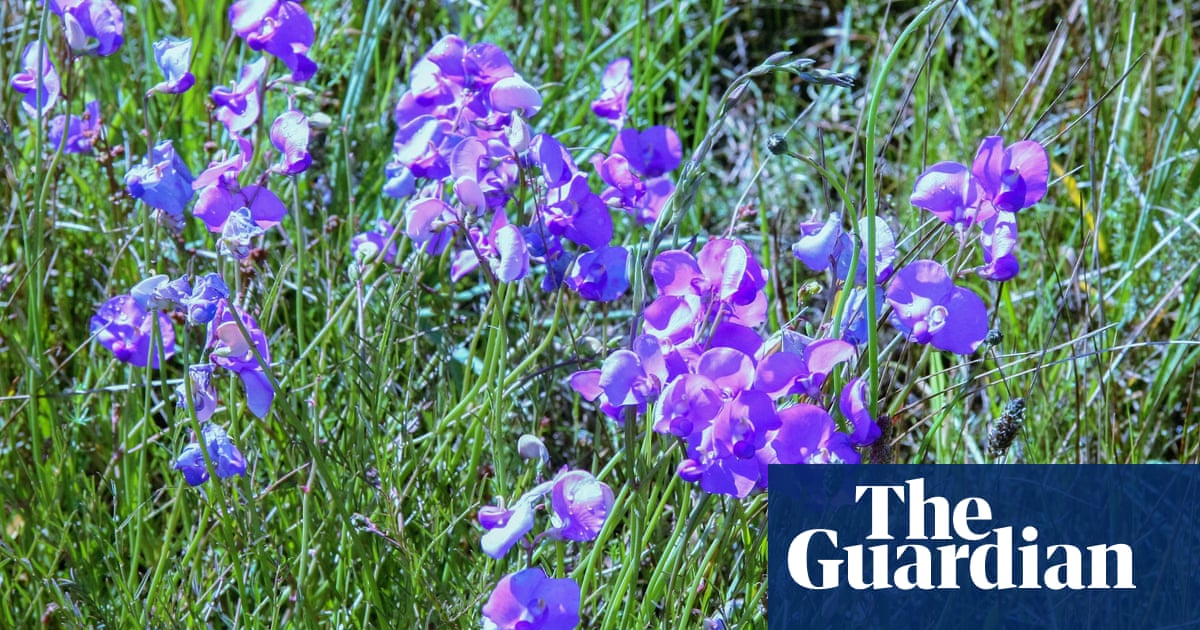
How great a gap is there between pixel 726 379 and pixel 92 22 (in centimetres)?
74

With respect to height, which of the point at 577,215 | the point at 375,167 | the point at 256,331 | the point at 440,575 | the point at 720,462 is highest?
the point at 375,167

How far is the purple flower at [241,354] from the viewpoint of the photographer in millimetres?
1034

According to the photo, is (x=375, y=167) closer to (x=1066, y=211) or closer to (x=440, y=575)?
(x=440, y=575)

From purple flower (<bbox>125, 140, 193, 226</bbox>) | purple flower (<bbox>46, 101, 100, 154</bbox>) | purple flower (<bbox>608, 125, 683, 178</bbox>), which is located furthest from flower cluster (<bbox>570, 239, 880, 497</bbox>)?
purple flower (<bbox>46, 101, 100, 154</bbox>)

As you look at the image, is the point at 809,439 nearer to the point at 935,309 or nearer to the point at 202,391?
the point at 935,309

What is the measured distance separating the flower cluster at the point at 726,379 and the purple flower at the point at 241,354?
298 mm

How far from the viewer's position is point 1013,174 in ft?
3.28

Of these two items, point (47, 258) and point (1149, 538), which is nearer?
point (1149, 538)

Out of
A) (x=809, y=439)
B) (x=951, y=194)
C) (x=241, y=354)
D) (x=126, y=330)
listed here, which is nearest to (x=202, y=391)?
(x=241, y=354)

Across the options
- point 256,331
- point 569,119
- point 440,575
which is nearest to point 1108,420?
point 440,575

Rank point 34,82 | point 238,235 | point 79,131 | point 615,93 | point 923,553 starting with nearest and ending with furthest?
point 238,235 → point 923,553 → point 34,82 → point 615,93 → point 79,131

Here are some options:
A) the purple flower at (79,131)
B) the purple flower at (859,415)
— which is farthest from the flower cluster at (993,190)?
the purple flower at (79,131)

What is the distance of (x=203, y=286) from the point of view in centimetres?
99

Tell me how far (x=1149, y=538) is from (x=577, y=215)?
29.4 inches
